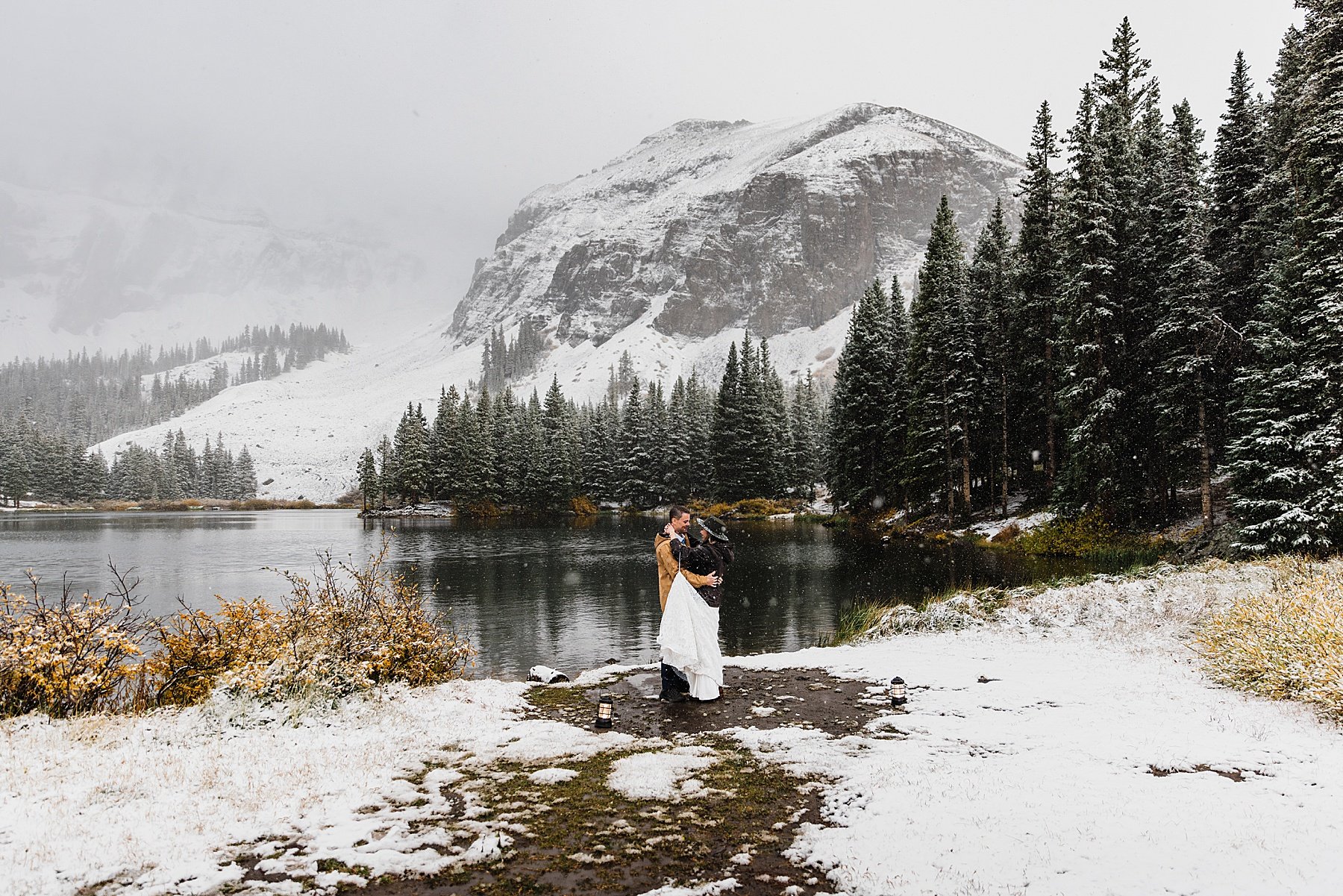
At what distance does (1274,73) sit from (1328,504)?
729 inches

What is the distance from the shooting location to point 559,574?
30.9m

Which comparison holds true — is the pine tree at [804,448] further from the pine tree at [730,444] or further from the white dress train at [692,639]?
the white dress train at [692,639]

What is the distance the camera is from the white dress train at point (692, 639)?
28.7 feet

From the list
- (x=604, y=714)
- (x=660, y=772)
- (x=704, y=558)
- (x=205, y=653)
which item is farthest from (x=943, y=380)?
(x=205, y=653)

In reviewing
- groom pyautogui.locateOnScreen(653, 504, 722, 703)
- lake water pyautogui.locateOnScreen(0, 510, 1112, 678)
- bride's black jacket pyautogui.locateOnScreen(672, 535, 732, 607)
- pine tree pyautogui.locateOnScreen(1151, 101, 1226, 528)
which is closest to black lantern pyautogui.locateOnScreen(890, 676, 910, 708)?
bride's black jacket pyautogui.locateOnScreen(672, 535, 732, 607)

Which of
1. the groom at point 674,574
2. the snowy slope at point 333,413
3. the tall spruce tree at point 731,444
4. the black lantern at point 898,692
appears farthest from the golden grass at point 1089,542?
the snowy slope at point 333,413

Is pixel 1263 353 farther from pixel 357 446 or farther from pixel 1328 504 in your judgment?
pixel 357 446

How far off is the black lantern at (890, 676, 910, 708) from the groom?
2564 mm

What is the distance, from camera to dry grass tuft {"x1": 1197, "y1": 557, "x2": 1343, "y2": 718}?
704 cm

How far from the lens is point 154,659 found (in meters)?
9.08

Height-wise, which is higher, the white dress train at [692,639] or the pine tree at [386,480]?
the pine tree at [386,480]

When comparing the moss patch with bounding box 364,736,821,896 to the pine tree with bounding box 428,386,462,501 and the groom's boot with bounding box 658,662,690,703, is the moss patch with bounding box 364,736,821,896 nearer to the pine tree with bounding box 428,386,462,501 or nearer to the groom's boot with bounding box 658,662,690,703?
the groom's boot with bounding box 658,662,690,703

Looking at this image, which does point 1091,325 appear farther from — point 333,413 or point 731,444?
point 333,413

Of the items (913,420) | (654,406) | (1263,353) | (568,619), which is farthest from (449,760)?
(654,406)
